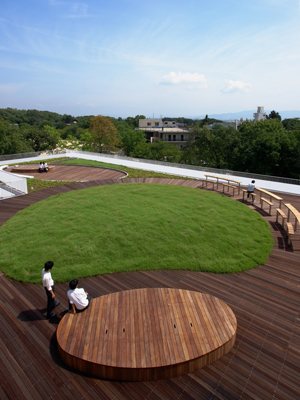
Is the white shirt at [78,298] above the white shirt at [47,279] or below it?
below

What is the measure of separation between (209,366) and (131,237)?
505 cm

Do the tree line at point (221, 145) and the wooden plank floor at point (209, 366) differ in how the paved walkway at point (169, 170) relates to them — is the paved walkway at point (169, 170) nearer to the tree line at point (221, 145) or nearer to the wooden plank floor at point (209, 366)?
the wooden plank floor at point (209, 366)

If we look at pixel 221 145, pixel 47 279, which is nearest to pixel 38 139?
pixel 221 145

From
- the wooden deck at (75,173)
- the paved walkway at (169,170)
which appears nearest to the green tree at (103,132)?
the paved walkway at (169,170)

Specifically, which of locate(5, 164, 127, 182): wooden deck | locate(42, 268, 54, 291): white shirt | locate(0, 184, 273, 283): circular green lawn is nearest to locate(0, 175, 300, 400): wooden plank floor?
locate(0, 184, 273, 283): circular green lawn

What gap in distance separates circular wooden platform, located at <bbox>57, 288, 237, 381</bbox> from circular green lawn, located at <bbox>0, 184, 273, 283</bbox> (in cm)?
204

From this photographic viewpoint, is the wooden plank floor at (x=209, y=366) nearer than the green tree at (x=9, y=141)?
Yes

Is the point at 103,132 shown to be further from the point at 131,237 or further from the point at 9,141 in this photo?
the point at 131,237

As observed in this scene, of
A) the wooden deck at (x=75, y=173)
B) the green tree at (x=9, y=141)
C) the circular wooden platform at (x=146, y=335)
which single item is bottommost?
the circular wooden platform at (x=146, y=335)

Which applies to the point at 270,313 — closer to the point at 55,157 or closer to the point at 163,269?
the point at 163,269

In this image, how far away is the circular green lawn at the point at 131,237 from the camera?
26.5 ft

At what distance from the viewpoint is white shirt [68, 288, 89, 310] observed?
5.57 m

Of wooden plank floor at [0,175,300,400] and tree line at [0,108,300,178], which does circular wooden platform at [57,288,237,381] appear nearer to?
wooden plank floor at [0,175,300,400]

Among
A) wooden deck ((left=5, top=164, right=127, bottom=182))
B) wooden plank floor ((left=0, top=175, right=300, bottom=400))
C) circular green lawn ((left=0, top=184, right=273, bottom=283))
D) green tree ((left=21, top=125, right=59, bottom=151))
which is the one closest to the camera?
wooden plank floor ((left=0, top=175, right=300, bottom=400))
